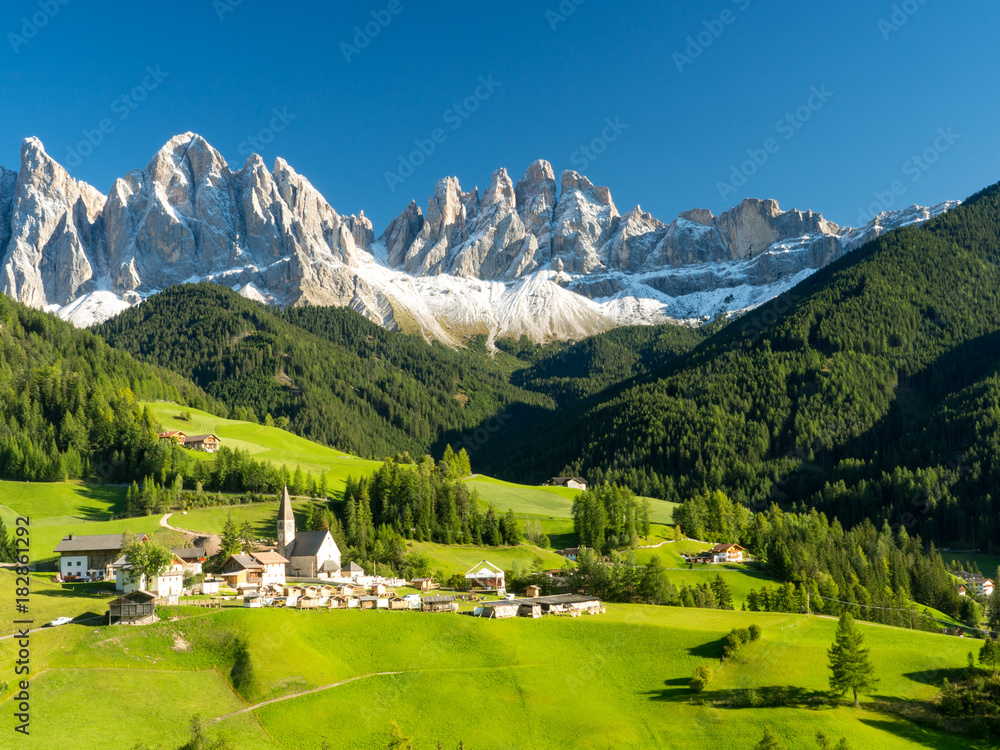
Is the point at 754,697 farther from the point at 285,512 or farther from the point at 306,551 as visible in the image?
the point at 285,512

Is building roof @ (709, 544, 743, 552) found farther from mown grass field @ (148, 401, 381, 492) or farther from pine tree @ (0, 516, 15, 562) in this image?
pine tree @ (0, 516, 15, 562)

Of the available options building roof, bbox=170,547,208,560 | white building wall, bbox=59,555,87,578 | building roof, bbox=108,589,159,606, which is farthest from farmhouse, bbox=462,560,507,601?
white building wall, bbox=59,555,87,578

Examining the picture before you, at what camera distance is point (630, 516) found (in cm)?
13888

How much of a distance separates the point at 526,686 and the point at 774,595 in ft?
147

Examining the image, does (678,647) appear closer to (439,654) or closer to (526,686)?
(526,686)

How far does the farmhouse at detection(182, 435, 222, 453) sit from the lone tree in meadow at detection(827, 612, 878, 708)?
131m

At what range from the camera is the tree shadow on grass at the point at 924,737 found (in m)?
56.7

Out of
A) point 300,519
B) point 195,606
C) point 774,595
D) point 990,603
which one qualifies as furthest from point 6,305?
point 990,603

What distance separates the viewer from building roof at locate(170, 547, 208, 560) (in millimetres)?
96062

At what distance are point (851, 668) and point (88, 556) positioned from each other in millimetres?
80663

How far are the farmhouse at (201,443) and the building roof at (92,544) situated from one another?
69729 millimetres

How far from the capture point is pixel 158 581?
258 ft

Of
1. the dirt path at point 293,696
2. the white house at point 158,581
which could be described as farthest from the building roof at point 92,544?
the dirt path at point 293,696

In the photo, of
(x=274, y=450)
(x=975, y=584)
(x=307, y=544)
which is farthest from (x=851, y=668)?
(x=274, y=450)
